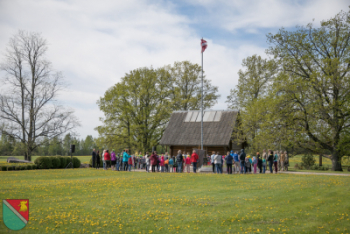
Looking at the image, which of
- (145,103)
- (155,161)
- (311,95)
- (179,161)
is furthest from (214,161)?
(145,103)

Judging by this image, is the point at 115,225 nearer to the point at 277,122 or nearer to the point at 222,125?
the point at 277,122

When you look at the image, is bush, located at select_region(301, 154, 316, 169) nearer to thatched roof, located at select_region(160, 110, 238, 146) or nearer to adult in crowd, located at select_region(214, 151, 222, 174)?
thatched roof, located at select_region(160, 110, 238, 146)

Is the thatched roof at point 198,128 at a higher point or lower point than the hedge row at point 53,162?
higher

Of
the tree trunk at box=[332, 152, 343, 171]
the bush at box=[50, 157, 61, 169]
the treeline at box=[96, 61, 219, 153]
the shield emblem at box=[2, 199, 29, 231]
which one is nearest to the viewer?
the shield emblem at box=[2, 199, 29, 231]

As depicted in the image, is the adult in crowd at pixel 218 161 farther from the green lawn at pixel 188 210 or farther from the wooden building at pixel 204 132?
the wooden building at pixel 204 132

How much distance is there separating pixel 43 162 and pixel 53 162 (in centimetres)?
127

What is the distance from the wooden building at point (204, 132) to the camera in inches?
1471

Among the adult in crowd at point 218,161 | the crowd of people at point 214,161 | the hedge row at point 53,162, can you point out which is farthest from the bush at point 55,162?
the adult in crowd at point 218,161

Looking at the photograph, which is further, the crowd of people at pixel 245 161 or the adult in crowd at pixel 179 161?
the adult in crowd at pixel 179 161

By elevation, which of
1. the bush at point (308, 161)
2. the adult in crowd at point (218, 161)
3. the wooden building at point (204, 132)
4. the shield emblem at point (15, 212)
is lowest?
the bush at point (308, 161)

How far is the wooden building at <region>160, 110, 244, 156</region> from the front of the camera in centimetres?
3738

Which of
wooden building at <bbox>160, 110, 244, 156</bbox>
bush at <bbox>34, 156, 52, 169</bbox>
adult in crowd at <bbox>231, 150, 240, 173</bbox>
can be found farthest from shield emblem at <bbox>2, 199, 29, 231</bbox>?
wooden building at <bbox>160, 110, 244, 156</bbox>

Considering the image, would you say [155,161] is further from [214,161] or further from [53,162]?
[53,162]

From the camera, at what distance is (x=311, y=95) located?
28344mm
